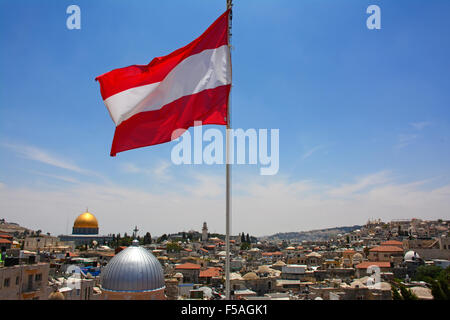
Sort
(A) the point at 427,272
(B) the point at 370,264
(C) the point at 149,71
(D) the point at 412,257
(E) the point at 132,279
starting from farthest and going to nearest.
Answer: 1. (D) the point at 412,257
2. (B) the point at 370,264
3. (A) the point at 427,272
4. (E) the point at 132,279
5. (C) the point at 149,71

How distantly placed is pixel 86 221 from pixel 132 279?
3088 inches

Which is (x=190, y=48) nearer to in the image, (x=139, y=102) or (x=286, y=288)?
(x=139, y=102)

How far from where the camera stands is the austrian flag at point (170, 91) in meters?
6.70

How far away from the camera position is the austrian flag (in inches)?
264

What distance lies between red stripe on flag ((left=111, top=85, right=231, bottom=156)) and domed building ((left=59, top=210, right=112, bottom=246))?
8722 cm

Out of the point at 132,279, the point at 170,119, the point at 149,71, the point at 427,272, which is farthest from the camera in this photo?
the point at 427,272

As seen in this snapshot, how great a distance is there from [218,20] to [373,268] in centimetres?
4243

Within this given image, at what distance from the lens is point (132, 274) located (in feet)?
53.4

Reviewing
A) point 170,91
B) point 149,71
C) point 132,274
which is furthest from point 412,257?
point 149,71

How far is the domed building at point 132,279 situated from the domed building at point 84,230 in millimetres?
75747

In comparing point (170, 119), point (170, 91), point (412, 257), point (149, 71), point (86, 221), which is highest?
point (149, 71)

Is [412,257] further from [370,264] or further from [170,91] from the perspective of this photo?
[170,91]

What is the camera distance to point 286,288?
40.1 m

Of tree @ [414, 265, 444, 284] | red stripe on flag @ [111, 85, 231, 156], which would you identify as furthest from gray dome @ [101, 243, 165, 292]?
tree @ [414, 265, 444, 284]
